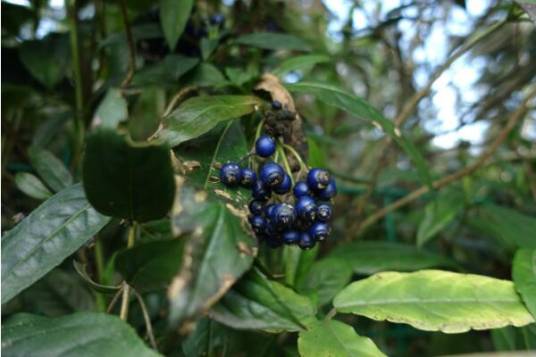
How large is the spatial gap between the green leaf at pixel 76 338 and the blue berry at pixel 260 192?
8.3 inches

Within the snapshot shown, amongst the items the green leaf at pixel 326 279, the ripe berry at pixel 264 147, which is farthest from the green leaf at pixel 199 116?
the green leaf at pixel 326 279

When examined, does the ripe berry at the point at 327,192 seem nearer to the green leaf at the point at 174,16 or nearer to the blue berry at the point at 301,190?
the blue berry at the point at 301,190

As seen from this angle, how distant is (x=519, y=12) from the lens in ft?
3.38

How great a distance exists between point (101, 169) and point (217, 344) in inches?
14.4

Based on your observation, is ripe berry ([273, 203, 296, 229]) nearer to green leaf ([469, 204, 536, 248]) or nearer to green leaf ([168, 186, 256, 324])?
green leaf ([168, 186, 256, 324])

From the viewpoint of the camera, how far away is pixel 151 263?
607 mm

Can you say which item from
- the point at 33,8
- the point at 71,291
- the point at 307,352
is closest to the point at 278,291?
the point at 307,352

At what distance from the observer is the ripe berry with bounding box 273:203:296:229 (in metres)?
0.67

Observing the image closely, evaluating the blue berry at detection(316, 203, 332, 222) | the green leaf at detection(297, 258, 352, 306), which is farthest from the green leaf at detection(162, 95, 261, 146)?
the green leaf at detection(297, 258, 352, 306)

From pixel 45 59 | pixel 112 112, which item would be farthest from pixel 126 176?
pixel 45 59

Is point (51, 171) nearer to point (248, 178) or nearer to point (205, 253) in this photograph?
point (248, 178)

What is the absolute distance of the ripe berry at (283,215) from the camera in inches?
26.4

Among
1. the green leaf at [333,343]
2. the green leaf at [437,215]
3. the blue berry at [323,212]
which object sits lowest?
the green leaf at [437,215]

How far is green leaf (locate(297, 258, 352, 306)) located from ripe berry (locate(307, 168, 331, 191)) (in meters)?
0.31
